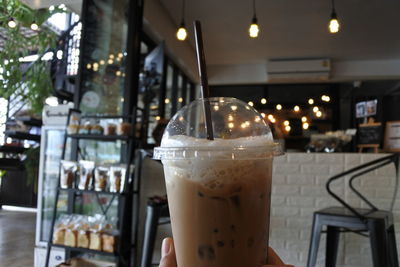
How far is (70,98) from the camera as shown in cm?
511

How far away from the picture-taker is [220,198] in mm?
617

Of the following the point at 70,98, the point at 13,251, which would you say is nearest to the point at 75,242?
the point at 13,251

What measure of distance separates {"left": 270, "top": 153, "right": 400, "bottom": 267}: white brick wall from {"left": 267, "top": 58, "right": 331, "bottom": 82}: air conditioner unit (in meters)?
4.32

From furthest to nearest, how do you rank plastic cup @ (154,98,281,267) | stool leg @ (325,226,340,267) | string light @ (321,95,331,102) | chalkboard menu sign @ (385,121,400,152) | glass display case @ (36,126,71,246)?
string light @ (321,95,331,102), chalkboard menu sign @ (385,121,400,152), glass display case @ (36,126,71,246), stool leg @ (325,226,340,267), plastic cup @ (154,98,281,267)

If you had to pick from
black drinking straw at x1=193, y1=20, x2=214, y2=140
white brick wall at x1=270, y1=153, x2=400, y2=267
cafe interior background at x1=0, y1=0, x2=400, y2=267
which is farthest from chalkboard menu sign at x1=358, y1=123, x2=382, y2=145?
black drinking straw at x1=193, y1=20, x2=214, y2=140

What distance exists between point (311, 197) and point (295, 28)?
11.1 feet

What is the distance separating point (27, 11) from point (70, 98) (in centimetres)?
275

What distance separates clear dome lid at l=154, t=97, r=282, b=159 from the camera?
63 centimetres

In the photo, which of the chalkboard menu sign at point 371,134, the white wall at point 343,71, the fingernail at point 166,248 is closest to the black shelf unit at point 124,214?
the fingernail at point 166,248

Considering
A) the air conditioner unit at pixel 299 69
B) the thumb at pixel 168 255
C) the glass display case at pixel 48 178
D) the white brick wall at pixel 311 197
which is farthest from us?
the air conditioner unit at pixel 299 69

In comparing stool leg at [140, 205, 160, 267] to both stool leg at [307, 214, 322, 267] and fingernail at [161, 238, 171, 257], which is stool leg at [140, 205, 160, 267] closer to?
stool leg at [307, 214, 322, 267]

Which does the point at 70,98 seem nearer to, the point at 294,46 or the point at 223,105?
the point at 294,46

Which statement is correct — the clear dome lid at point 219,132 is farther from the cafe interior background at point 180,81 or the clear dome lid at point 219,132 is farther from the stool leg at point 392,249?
the stool leg at point 392,249

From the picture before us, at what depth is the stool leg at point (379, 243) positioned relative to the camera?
5.93 ft
